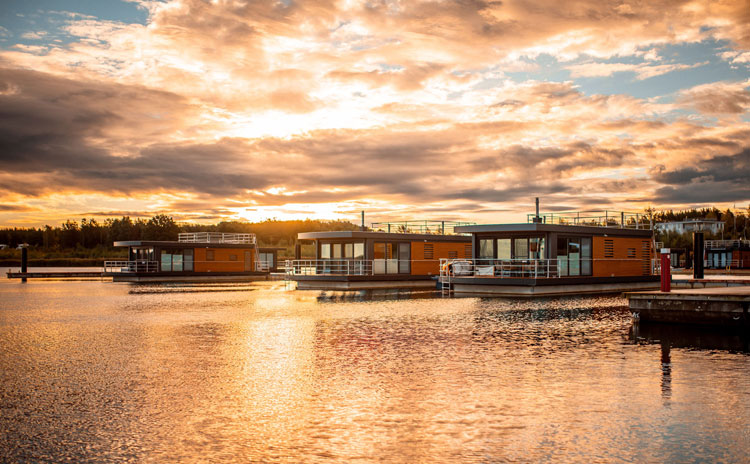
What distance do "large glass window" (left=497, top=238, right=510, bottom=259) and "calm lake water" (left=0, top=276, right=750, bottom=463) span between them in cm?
1682

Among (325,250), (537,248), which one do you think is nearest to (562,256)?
(537,248)

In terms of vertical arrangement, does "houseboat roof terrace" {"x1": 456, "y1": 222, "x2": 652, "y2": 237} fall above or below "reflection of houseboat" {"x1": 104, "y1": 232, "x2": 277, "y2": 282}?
above

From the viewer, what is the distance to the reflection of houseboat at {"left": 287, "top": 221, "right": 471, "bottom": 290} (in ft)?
138

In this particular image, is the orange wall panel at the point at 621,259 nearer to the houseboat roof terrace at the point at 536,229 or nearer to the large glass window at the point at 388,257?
the houseboat roof terrace at the point at 536,229

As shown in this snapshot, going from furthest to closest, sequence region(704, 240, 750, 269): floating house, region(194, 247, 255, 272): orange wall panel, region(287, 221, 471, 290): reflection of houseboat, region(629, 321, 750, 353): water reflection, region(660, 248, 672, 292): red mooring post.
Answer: region(704, 240, 750, 269): floating house, region(194, 247, 255, 272): orange wall panel, region(287, 221, 471, 290): reflection of houseboat, region(660, 248, 672, 292): red mooring post, region(629, 321, 750, 353): water reflection

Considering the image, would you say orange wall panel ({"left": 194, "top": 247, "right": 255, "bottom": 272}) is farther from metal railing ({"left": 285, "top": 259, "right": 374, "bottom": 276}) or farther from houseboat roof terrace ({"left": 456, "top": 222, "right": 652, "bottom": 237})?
houseboat roof terrace ({"left": 456, "top": 222, "right": 652, "bottom": 237})

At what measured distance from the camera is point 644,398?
976 centimetres

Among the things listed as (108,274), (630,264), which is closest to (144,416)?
(630,264)

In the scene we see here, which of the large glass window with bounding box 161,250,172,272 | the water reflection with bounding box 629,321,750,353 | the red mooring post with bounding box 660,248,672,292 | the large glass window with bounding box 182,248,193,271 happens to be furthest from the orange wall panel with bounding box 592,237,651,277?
the large glass window with bounding box 161,250,172,272

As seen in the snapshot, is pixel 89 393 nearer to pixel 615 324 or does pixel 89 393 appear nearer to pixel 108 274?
pixel 615 324

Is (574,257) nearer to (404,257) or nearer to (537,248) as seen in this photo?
(537,248)

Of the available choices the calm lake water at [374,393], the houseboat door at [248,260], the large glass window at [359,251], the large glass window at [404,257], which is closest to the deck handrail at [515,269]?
the large glass window at [359,251]

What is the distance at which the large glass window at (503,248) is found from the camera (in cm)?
3678

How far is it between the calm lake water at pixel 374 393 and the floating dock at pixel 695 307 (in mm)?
1432
